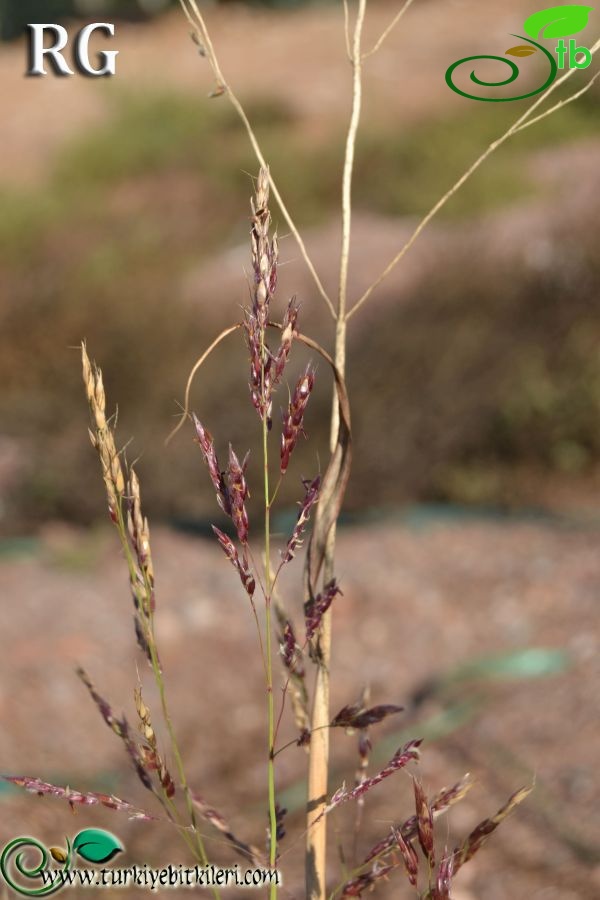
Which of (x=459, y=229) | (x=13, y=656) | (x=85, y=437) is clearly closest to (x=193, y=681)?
(x=13, y=656)

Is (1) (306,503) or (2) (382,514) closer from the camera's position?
(1) (306,503)

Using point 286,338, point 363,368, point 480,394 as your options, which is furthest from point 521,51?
point 363,368

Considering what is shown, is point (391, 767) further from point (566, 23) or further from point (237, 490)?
point (566, 23)

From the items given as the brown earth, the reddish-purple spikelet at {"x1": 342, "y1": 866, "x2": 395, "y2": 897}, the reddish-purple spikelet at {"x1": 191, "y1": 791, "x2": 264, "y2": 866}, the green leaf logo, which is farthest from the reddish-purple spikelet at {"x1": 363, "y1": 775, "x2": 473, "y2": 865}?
the brown earth

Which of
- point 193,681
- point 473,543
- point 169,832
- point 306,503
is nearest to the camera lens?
point 306,503

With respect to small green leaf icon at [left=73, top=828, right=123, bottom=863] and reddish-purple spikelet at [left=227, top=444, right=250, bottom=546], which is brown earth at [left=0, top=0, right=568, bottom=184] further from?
reddish-purple spikelet at [left=227, top=444, right=250, bottom=546]

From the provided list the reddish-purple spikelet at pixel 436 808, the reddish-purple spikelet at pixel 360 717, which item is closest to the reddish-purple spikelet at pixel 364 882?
the reddish-purple spikelet at pixel 436 808

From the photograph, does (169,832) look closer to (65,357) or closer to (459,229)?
(65,357)

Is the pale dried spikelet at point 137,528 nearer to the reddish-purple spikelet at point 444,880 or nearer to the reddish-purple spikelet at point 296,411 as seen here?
the reddish-purple spikelet at point 296,411
